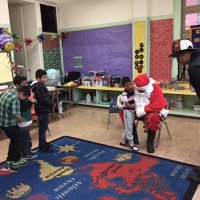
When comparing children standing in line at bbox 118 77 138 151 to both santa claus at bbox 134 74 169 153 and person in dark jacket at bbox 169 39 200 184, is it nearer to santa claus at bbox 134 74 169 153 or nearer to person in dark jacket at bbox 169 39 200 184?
santa claus at bbox 134 74 169 153

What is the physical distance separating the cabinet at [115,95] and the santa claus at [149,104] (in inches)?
65.3

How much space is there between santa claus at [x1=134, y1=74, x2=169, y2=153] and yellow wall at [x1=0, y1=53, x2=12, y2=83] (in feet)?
10.7

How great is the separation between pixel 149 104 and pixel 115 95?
2.93 meters

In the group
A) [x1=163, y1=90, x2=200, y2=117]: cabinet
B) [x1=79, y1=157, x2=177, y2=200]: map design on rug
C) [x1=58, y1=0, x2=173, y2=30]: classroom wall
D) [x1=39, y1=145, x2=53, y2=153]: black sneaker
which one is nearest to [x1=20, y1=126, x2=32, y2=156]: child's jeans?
[x1=39, y1=145, x2=53, y2=153]: black sneaker

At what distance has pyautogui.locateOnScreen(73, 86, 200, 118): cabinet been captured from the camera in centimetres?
477

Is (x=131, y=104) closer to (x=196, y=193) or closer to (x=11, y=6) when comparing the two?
(x=196, y=193)

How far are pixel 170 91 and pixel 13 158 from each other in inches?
130

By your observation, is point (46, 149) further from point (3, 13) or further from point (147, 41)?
point (3, 13)

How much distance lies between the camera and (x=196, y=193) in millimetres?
2297

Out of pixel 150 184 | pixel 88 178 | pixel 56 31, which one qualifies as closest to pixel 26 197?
pixel 88 178

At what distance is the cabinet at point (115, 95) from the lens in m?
4.77

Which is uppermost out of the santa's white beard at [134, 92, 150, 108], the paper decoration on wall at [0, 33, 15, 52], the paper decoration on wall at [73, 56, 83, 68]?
the paper decoration on wall at [0, 33, 15, 52]

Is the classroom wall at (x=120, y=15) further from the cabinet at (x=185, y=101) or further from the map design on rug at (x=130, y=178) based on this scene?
the map design on rug at (x=130, y=178)

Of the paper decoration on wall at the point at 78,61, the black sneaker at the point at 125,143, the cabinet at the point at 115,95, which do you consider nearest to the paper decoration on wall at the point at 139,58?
the cabinet at the point at 115,95
